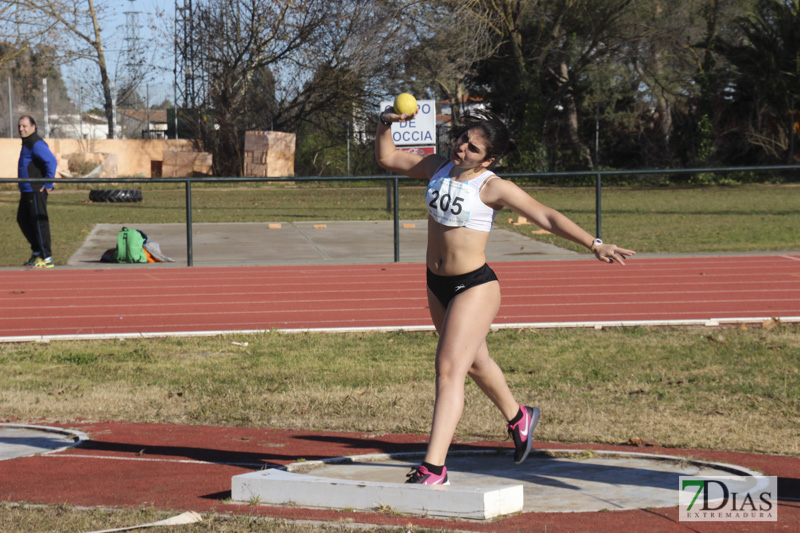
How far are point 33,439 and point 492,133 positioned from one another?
3.53 m

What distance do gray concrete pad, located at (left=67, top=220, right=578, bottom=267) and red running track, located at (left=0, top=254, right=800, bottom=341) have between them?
96cm

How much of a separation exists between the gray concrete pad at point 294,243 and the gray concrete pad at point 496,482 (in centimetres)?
1030

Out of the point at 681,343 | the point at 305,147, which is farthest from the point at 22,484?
the point at 305,147

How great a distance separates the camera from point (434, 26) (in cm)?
3800

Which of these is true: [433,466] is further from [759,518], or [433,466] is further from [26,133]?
[26,133]

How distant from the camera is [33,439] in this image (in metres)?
6.05

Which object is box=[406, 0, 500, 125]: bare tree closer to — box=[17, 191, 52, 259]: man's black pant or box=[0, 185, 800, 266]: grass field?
box=[0, 185, 800, 266]: grass field

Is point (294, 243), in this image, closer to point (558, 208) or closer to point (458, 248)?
point (558, 208)

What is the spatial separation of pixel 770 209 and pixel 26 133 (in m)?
18.2

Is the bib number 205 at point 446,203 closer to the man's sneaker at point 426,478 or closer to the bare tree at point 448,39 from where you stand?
the man's sneaker at point 426,478

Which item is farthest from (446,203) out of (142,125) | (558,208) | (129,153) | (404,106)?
(142,125)

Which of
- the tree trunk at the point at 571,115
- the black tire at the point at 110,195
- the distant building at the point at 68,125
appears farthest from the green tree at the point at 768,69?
the distant building at the point at 68,125

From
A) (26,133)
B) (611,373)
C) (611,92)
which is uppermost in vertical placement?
(611,92)

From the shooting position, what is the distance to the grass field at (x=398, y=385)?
6.12 meters
